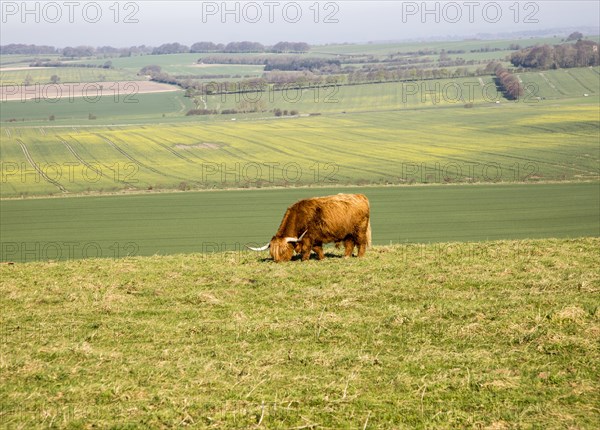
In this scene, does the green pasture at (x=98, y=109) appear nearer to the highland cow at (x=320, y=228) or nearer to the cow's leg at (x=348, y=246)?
the highland cow at (x=320, y=228)

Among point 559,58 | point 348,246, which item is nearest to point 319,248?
point 348,246

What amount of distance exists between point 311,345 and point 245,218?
29.5 m

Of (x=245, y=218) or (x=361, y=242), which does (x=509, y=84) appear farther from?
(x=361, y=242)

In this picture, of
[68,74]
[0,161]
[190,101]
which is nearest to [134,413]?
[0,161]

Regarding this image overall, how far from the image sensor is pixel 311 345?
10352 mm

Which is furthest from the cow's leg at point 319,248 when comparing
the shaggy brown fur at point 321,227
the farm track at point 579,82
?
the farm track at point 579,82

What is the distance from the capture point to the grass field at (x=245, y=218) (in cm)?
3275

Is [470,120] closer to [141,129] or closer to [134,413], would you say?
[141,129]

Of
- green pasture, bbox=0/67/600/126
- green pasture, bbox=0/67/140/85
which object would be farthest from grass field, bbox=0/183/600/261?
green pasture, bbox=0/67/140/85

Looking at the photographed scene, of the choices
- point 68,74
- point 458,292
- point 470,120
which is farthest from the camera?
point 68,74

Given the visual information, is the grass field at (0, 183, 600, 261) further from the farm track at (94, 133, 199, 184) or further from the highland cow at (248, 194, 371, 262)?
the highland cow at (248, 194, 371, 262)

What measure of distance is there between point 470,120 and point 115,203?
205ft

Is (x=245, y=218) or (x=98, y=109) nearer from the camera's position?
(x=245, y=218)

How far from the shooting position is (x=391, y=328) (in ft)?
36.1
